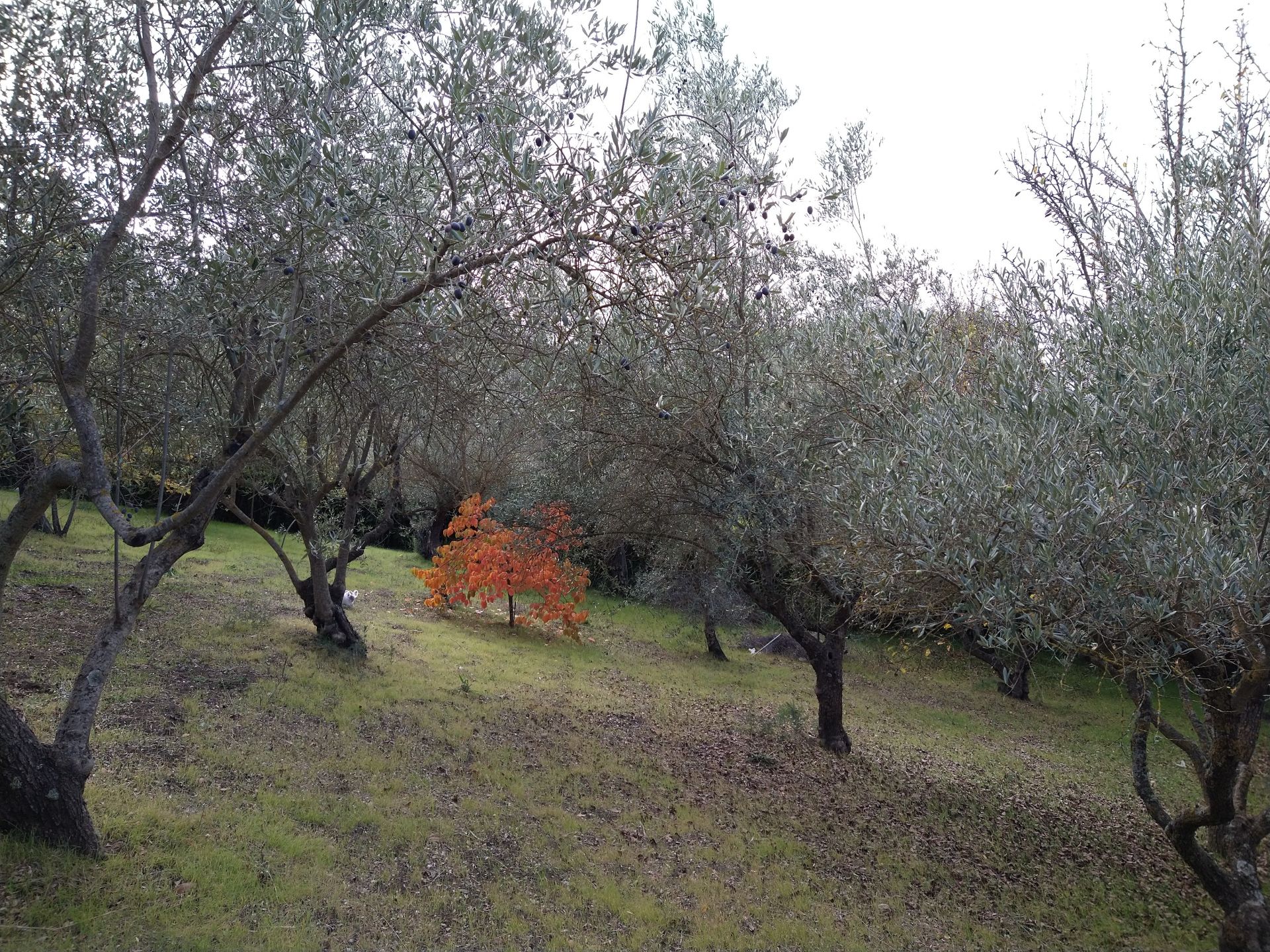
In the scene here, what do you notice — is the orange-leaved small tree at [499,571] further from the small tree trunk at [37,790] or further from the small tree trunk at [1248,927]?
the small tree trunk at [1248,927]

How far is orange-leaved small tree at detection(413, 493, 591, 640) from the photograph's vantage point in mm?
17891

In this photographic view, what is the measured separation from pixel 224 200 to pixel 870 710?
49.9 ft

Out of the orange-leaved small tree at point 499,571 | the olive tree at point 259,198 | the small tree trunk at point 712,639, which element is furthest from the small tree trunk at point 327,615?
the small tree trunk at point 712,639

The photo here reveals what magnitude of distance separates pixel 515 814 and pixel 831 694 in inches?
236

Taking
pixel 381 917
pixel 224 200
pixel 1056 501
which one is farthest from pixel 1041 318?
pixel 381 917

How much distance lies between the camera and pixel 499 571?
1858 centimetres

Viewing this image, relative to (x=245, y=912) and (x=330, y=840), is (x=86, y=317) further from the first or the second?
(x=330, y=840)

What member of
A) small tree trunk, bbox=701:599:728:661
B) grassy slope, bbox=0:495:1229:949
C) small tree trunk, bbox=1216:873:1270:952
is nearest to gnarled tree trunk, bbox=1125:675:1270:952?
small tree trunk, bbox=1216:873:1270:952

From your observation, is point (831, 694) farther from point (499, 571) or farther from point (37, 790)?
point (37, 790)

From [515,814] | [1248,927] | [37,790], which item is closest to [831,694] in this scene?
[515,814]

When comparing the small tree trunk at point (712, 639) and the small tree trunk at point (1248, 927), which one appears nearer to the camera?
the small tree trunk at point (1248, 927)

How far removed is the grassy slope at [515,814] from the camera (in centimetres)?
603

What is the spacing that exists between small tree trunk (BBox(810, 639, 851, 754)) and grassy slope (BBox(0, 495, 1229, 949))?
31cm

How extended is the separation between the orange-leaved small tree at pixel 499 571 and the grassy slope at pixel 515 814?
8.11 ft
